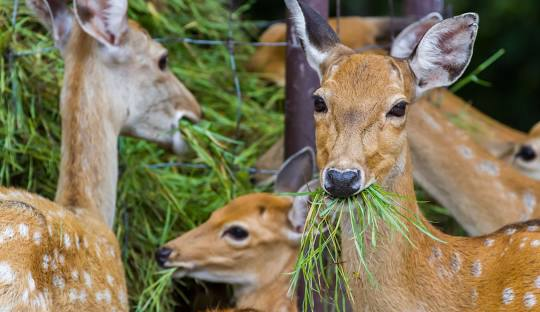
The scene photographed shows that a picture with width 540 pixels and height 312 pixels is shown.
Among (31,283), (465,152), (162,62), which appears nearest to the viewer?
(31,283)

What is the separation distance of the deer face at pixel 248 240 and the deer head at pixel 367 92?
855 mm

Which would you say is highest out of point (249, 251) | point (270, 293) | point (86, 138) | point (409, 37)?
point (409, 37)

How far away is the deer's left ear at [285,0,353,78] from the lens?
3863 mm

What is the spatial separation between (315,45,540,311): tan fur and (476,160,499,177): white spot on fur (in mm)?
1580

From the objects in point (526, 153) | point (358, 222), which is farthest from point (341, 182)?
point (526, 153)

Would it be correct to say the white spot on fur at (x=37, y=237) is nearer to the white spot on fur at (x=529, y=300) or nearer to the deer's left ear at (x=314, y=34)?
the deer's left ear at (x=314, y=34)

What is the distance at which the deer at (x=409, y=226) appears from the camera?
350 centimetres

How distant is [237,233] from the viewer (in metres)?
4.75

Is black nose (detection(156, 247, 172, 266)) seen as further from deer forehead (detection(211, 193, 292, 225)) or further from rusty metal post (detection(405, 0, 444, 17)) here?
rusty metal post (detection(405, 0, 444, 17))

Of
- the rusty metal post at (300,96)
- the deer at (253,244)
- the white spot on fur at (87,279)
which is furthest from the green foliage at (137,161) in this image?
the white spot on fur at (87,279)

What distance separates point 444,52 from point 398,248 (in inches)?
26.8

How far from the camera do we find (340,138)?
347 centimetres

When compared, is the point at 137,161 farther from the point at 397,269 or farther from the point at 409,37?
the point at 397,269

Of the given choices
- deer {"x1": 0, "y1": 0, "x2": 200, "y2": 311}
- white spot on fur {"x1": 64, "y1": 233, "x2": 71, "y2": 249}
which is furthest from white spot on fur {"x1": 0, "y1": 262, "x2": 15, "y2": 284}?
white spot on fur {"x1": 64, "y1": 233, "x2": 71, "y2": 249}
